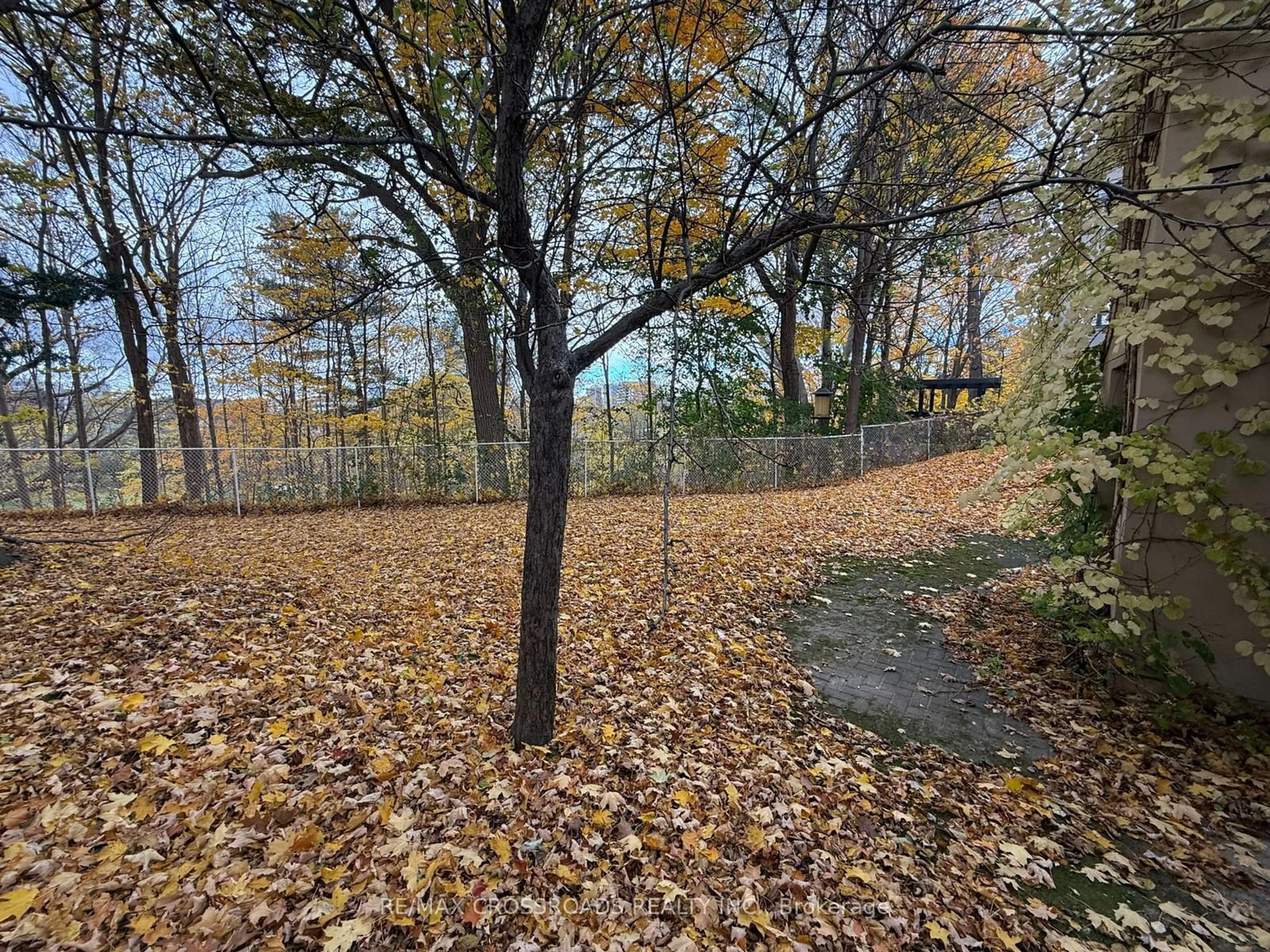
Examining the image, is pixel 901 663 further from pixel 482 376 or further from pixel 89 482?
pixel 89 482

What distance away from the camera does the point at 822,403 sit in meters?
12.5

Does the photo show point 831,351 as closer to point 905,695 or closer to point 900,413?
point 900,413

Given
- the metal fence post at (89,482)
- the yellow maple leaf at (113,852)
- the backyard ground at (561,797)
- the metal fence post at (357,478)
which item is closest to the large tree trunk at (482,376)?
the metal fence post at (357,478)

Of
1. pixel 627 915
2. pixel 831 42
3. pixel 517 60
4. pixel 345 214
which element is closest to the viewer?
pixel 627 915

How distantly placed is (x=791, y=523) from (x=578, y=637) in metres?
4.72

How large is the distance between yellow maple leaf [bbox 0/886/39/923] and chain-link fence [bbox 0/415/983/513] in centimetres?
634

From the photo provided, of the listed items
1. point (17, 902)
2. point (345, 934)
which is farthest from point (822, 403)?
point (17, 902)

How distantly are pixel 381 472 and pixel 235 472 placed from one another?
2.43m

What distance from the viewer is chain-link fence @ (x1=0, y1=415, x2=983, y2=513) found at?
8672 mm

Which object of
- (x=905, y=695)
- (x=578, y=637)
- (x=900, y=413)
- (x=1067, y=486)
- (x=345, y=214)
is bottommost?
(x=905, y=695)

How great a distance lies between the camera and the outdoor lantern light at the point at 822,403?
12484mm

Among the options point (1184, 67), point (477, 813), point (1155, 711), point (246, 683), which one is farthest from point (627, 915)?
point (1184, 67)

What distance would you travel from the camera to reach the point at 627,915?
188 centimetres

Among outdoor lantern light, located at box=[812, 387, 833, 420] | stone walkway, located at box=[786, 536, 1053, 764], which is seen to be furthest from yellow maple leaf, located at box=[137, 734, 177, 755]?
outdoor lantern light, located at box=[812, 387, 833, 420]
